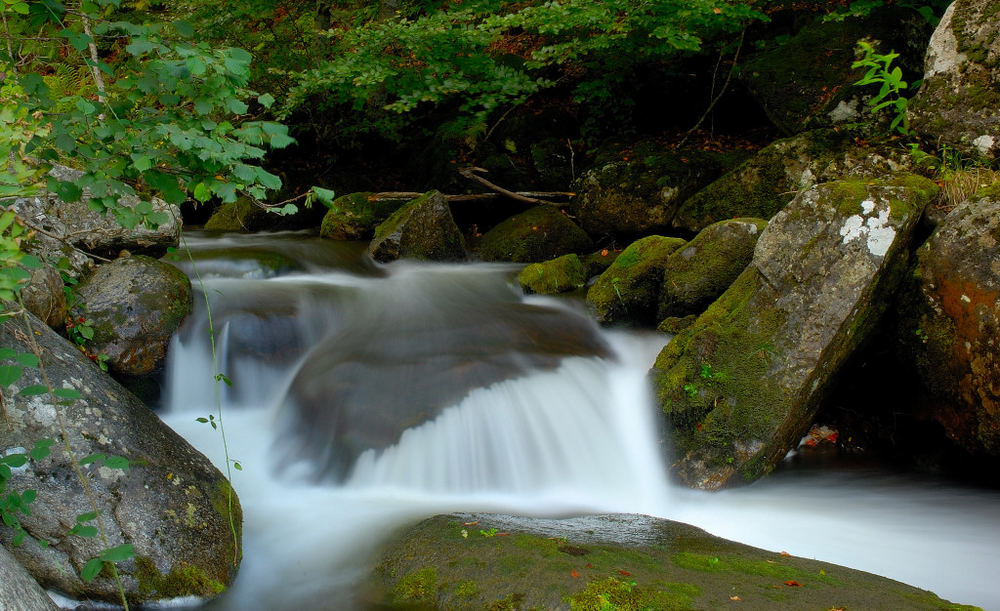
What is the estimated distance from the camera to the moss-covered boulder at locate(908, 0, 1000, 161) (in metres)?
5.80

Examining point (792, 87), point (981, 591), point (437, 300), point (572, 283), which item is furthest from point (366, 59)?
point (981, 591)

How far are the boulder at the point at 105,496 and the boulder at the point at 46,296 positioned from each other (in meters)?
0.96

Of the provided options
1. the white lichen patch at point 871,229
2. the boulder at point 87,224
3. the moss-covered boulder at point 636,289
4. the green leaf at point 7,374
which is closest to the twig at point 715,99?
the moss-covered boulder at point 636,289

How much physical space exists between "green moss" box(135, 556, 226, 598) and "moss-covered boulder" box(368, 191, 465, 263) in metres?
5.93

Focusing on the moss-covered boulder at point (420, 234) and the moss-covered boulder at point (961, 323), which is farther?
the moss-covered boulder at point (420, 234)

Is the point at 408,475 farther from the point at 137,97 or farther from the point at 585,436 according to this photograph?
the point at 137,97

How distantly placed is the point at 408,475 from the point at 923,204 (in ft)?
14.3

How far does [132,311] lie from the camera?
5.74 m

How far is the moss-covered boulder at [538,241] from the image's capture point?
9.49 metres

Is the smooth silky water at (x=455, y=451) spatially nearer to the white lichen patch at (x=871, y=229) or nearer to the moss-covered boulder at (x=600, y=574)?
the moss-covered boulder at (x=600, y=574)

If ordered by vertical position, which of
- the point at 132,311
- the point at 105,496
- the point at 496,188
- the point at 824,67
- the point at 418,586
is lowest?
the point at 418,586

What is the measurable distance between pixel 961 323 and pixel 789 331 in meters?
1.17

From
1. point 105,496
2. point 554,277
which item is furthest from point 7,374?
point 554,277

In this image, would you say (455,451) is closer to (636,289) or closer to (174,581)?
(174,581)
